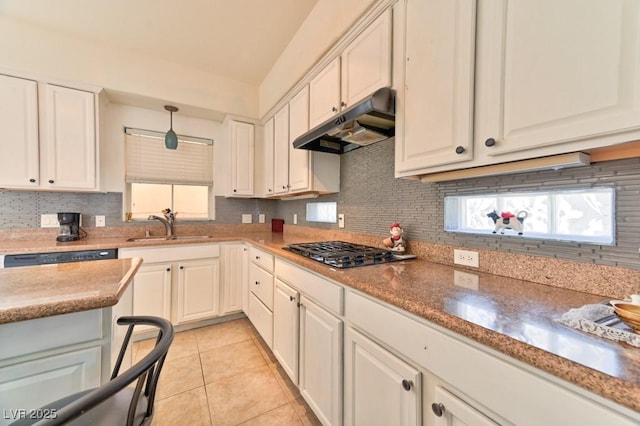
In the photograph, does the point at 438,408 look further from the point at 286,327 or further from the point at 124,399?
the point at 286,327

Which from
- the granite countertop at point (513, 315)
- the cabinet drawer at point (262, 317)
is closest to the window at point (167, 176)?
the cabinet drawer at point (262, 317)

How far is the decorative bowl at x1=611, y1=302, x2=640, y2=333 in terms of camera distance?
568mm

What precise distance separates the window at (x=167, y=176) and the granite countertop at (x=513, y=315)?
209cm

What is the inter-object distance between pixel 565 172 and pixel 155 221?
11.1 feet

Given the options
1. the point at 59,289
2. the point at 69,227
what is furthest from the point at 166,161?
the point at 59,289

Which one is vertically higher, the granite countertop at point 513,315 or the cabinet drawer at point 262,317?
the granite countertop at point 513,315

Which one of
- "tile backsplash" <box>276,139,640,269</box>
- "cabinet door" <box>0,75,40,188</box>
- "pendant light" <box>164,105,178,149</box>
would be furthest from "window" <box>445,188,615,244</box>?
"cabinet door" <box>0,75,40,188</box>

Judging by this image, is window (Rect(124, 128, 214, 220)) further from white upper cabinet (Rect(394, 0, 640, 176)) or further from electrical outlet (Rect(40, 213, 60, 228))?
white upper cabinet (Rect(394, 0, 640, 176))

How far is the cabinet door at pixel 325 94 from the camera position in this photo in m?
1.68

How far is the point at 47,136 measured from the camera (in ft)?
7.06

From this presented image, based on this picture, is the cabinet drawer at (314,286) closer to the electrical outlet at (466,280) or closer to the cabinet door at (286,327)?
the cabinet door at (286,327)

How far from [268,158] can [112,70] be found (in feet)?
5.50

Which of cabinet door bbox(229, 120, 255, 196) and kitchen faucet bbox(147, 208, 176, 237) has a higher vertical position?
cabinet door bbox(229, 120, 255, 196)

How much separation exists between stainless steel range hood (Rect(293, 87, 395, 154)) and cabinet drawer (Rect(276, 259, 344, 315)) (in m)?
0.88
